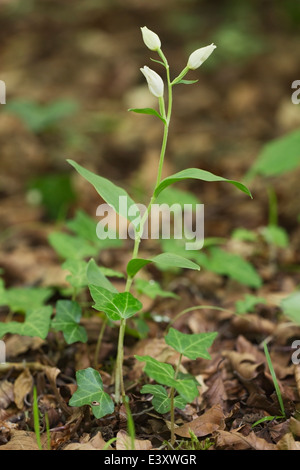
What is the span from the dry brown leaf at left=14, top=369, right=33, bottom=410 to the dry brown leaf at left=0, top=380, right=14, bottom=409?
0.02 meters

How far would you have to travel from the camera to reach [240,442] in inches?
53.2

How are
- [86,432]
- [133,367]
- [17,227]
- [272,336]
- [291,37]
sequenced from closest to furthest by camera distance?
1. [86,432]
2. [133,367]
3. [272,336]
4. [17,227]
5. [291,37]

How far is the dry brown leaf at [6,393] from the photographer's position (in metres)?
1.63

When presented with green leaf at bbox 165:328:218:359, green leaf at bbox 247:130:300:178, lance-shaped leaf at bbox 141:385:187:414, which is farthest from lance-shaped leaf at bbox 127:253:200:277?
green leaf at bbox 247:130:300:178

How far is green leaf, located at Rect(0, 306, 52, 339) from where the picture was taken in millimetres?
1535

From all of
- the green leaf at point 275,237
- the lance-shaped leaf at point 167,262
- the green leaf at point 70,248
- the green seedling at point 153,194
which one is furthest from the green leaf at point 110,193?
the green leaf at point 275,237

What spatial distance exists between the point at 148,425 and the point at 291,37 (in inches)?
192

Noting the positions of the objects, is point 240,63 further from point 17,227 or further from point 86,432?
point 86,432

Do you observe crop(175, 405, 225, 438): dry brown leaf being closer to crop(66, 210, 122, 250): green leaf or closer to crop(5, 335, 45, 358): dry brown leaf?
crop(5, 335, 45, 358): dry brown leaf

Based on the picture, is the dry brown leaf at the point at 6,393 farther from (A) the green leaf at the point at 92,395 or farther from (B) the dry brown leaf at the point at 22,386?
(A) the green leaf at the point at 92,395

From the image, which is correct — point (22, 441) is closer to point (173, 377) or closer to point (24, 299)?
point (173, 377)

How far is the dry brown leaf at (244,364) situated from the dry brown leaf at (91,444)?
0.57 meters
